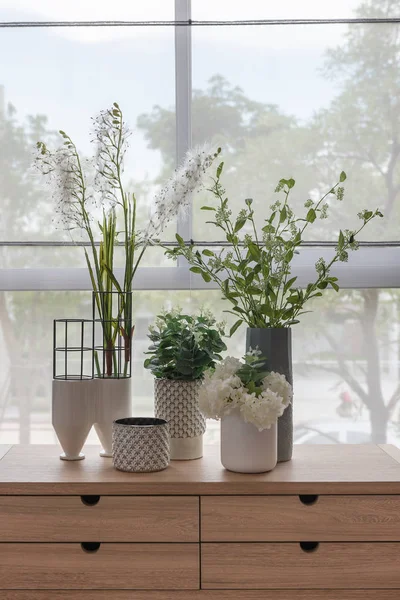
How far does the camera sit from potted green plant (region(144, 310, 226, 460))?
1757mm

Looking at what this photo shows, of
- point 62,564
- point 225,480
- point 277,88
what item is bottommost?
point 62,564

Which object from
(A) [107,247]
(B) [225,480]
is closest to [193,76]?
(A) [107,247]

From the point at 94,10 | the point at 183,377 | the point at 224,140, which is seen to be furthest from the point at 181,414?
the point at 94,10

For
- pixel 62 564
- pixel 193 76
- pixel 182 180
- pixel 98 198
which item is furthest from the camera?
pixel 193 76

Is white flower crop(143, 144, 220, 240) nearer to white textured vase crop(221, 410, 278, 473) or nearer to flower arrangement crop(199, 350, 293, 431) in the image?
flower arrangement crop(199, 350, 293, 431)

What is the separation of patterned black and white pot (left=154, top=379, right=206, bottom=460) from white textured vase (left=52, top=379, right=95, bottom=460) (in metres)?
0.20

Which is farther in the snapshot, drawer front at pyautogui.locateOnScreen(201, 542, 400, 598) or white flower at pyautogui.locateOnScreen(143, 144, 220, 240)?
white flower at pyautogui.locateOnScreen(143, 144, 220, 240)

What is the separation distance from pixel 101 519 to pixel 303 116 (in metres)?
1.34

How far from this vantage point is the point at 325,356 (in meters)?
2.17

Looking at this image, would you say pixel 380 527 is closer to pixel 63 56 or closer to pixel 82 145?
pixel 82 145

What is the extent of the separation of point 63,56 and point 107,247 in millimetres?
726

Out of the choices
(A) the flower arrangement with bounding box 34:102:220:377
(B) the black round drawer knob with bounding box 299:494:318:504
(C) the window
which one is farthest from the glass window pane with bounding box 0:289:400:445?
(B) the black round drawer knob with bounding box 299:494:318:504

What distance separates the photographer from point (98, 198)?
200cm

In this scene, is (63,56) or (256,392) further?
(63,56)
